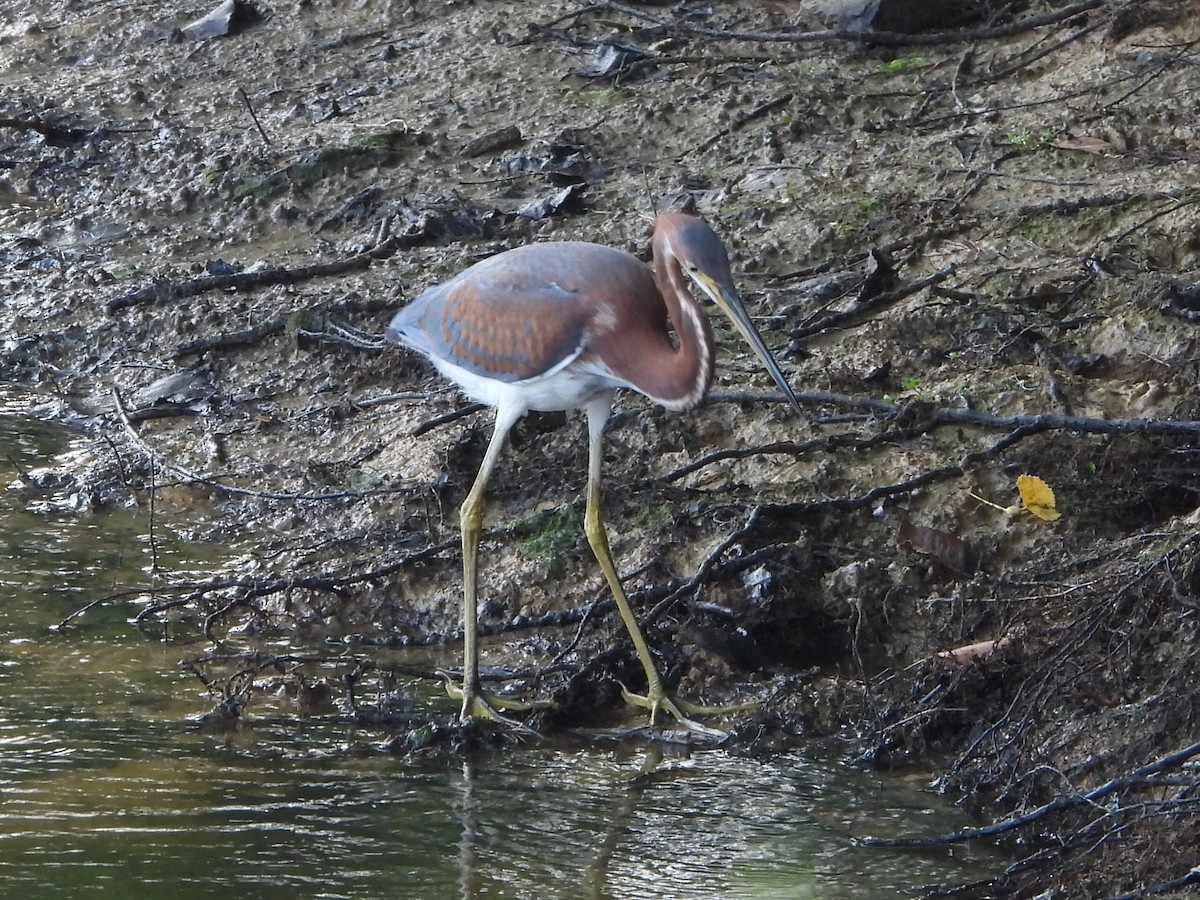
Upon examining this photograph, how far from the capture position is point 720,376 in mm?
6273

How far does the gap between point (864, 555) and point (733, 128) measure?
11.3 feet

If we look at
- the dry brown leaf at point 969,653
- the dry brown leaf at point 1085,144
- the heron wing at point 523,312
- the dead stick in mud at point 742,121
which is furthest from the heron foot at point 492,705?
the dead stick in mud at point 742,121

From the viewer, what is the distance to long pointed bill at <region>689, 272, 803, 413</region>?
14.8 ft


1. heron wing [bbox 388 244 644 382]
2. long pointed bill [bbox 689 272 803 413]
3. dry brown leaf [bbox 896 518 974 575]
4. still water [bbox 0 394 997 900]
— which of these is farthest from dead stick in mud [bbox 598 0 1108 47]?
still water [bbox 0 394 997 900]

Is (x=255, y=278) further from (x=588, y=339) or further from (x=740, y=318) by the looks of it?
(x=740, y=318)

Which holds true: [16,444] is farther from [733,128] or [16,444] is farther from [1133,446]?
[1133,446]

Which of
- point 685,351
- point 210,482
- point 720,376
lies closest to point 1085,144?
point 720,376

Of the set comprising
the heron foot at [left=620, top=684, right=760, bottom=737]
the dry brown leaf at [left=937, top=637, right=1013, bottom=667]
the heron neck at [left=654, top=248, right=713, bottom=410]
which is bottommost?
the heron foot at [left=620, top=684, right=760, bottom=737]

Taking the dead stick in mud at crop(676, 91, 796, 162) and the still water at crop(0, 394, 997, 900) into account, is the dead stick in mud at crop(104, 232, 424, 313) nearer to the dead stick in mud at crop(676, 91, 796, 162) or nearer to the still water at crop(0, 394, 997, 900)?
the dead stick in mud at crop(676, 91, 796, 162)

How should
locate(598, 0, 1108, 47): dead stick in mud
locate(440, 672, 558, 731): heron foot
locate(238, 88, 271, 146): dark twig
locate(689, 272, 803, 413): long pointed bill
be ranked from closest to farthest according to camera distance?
locate(689, 272, 803, 413): long pointed bill, locate(440, 672, 558, 731): heron foot, locate(598, 0, 1108, 47): dead stick in mud, locate(238, 88, 271, 146): dark twig

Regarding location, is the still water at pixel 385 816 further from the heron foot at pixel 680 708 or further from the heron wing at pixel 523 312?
the heron wing at pixel 523 312

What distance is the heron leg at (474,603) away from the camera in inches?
193

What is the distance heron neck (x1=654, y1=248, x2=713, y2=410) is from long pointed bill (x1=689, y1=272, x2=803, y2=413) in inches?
3.6

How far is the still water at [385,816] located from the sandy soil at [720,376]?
0.19 meters
